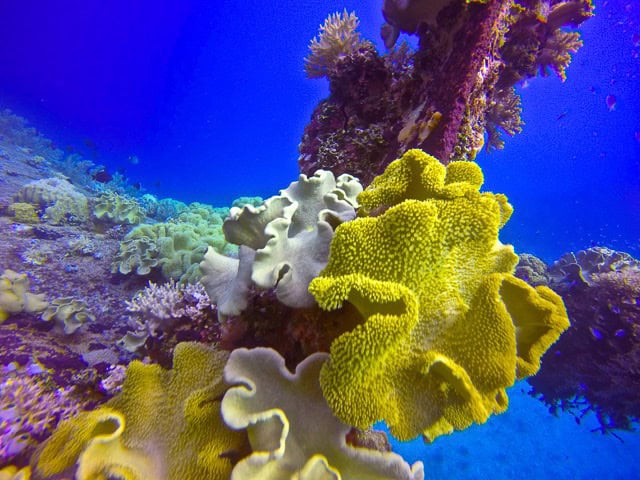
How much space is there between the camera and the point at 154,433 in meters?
1.52

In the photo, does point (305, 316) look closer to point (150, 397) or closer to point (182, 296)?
point (150, 397)

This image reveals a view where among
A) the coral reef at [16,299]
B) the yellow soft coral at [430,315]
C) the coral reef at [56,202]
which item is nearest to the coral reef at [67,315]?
the coral reef at [16,299]

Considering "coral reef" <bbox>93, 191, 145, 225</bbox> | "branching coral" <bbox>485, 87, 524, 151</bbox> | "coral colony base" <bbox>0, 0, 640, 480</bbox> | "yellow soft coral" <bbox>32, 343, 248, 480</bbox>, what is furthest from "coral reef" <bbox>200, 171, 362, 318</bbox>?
"coral reef" <bbox>93, 191, 145, 225</bbox>

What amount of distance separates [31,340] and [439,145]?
4470 millimetres

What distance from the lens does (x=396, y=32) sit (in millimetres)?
3803

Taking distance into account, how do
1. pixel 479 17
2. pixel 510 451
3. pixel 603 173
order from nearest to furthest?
pixel 479 17, pixel 510 451, pixel 603 173

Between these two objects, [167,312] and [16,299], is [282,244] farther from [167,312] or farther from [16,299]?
[16,299]

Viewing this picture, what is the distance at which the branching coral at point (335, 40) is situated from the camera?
153 inches

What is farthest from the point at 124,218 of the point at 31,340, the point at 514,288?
the point at 514,288

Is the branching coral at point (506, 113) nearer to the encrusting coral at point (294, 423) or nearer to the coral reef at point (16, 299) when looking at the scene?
the encrusting coral at point (294, 423)

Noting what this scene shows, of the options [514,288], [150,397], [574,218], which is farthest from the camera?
[574,218]

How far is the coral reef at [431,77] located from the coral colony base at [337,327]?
0.9 inches

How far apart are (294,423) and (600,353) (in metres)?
7.32

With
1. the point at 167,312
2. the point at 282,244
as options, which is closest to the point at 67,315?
the point at 167,312
